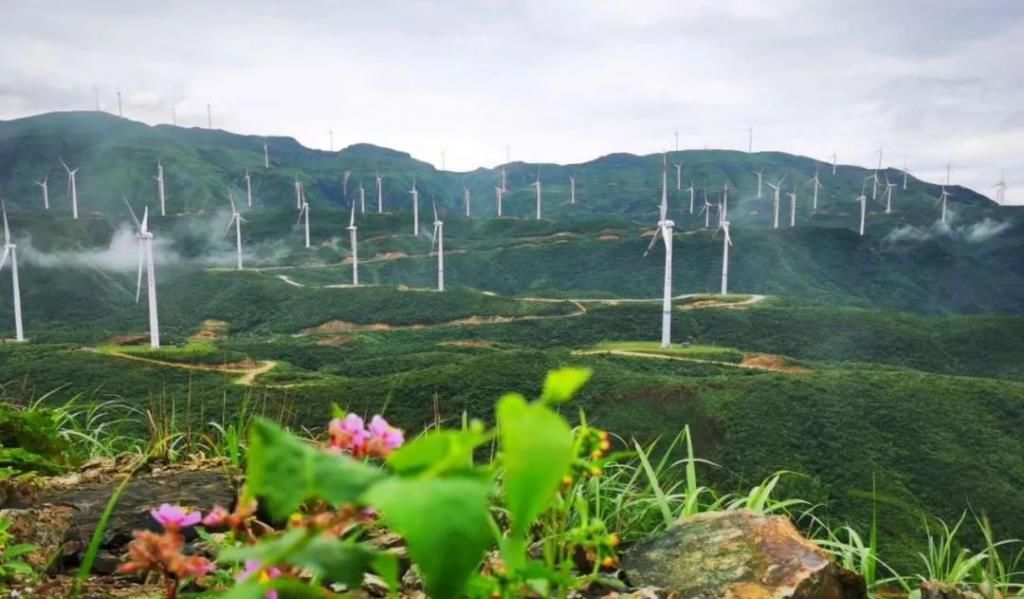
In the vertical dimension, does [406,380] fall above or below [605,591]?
below

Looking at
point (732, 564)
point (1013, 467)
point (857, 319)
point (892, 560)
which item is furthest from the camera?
point (857, 319)

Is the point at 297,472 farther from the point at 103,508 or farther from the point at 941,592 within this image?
the point at 941,592

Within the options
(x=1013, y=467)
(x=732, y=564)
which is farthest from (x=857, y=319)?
(x=732, y=564)

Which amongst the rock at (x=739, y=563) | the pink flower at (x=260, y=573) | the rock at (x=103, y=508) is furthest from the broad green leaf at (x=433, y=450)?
the rock at (x=103, y=508)

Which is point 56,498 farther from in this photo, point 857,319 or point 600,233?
point 600,233

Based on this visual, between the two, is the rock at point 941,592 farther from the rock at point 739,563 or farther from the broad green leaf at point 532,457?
the broad green leaf at point 532,457

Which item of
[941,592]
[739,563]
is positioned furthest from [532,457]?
[941,592]

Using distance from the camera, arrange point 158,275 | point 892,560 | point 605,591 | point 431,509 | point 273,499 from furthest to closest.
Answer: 1. point 158,275
2. point 892,560
3. point 605,591
4. point 273,499
5. point 431,509
